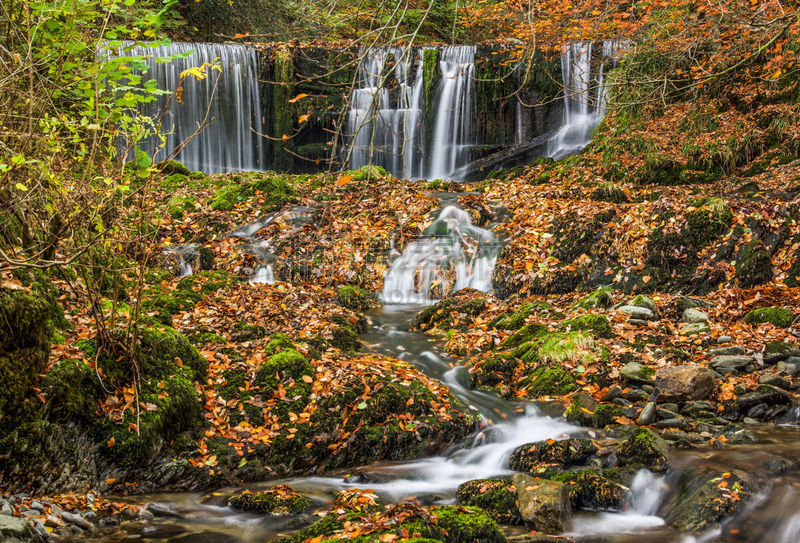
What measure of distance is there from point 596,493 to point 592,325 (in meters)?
3.29

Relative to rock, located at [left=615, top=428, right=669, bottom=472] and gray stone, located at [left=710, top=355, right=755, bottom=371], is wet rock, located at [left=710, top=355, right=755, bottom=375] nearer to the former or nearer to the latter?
gray stone, located at [left=710, top=355, right=755, bottom=371]

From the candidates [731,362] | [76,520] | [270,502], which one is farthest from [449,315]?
[76,520]

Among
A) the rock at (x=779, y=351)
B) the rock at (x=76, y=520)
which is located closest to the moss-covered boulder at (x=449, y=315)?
the rock at (x=779, y=351)

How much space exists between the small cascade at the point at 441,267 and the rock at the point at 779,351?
4.76 metres

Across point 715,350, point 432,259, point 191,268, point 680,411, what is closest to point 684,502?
point 680,411

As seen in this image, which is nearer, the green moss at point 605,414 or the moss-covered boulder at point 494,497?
the moss-covered boulder at point 494,497

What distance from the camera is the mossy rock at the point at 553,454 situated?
478cm

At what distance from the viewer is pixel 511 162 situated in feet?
58.4

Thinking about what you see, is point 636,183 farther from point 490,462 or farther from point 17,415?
point 17,415

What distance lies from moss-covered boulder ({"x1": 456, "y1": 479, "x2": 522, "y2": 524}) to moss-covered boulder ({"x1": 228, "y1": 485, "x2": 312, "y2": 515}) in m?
1.26

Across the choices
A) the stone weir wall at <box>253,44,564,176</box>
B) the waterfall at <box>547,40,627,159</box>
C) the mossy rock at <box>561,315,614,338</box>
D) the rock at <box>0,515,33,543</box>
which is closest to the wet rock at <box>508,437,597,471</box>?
the mossy rock at <box>561,315,614,338</box>

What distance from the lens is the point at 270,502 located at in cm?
417

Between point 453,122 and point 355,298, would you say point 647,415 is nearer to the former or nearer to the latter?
point 355,298

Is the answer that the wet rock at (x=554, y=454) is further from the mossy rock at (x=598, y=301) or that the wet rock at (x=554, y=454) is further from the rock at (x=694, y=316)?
the mossy rock at (x=598, y=301)
